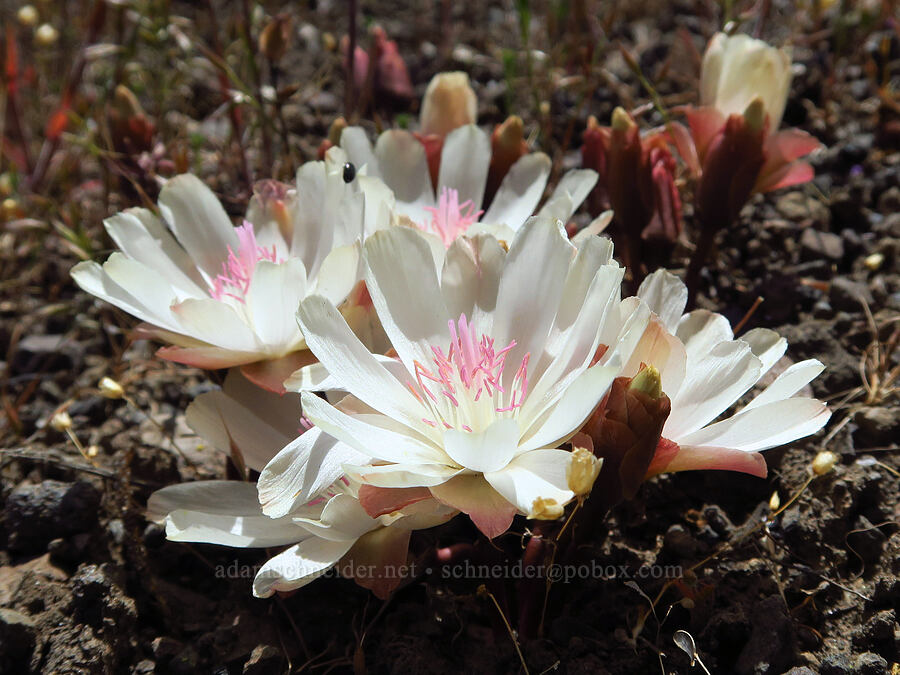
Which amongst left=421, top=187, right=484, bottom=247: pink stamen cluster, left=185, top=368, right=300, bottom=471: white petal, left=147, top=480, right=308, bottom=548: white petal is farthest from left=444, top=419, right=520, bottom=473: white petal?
left=421, top=187, right=484, bottom=247: pink stamen cluster

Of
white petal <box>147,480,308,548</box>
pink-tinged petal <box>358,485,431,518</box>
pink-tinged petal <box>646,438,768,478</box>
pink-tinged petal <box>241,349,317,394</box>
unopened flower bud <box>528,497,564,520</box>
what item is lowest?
white petal <box>147,480,308,548</box>

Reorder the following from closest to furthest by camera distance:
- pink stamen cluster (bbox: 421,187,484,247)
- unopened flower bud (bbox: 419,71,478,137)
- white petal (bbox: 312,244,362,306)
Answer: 1. white petal (bbox: 312,244,362,306)
2. pink stamen cluster (bbox: 421,187,484,247)
3. unopened flower bud (bbox: 419,71,478,137)

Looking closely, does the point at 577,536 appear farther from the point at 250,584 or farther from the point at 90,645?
the point at 90,645

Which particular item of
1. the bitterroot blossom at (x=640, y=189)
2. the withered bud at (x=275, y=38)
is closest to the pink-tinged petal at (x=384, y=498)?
the bitterroot blossom at (x=640, y=189)

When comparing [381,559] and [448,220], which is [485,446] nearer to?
[381,559]

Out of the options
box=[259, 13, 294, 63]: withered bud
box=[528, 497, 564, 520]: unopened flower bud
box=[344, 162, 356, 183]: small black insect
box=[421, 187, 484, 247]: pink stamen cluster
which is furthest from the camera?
box=[259, 13, 294, 63]: withered bud

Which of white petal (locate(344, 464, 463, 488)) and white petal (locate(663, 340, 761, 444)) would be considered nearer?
white petal (locate(344, 464, 463, 488))

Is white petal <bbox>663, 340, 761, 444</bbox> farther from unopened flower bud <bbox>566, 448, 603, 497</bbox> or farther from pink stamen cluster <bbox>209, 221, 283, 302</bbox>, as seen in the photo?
pink stamen cluster <bbox>209, 221, 283, 302</bbox>
